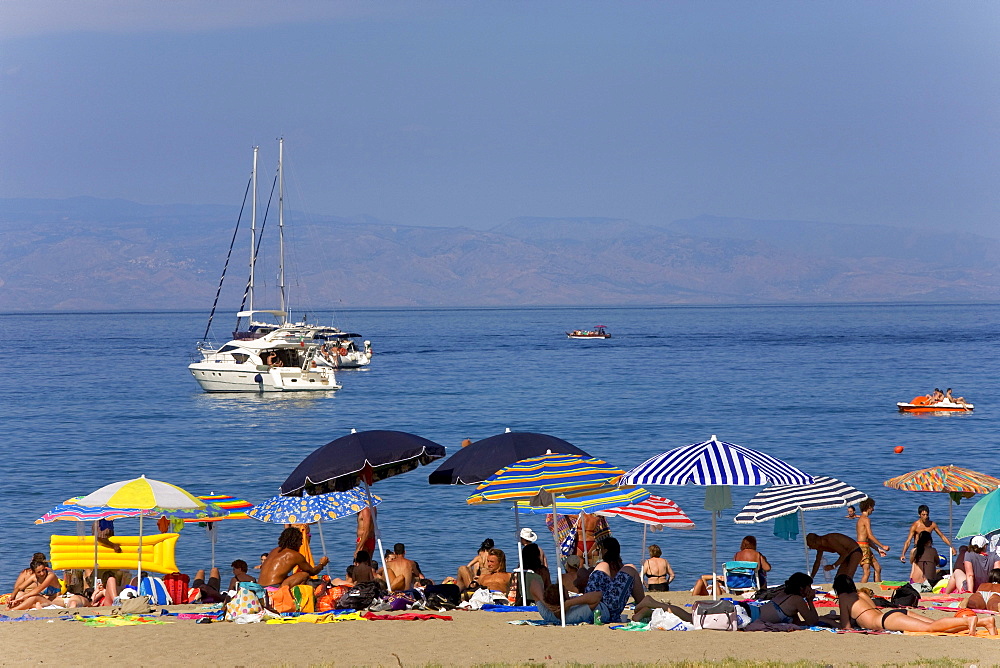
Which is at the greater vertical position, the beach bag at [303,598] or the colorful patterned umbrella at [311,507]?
the colorful patterned umbrella at [311,507]

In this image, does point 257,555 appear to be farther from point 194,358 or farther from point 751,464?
point 194,358

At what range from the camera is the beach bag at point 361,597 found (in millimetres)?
14555

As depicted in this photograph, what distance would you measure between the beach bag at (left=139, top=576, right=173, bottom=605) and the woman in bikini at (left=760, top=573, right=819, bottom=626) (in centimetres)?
744

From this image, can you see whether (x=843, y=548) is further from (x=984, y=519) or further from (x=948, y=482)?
(x=948, y=482)

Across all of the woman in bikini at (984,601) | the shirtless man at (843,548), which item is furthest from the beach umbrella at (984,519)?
the shirtless man at (843,548)

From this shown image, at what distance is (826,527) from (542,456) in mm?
12730

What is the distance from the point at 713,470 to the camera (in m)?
13.9

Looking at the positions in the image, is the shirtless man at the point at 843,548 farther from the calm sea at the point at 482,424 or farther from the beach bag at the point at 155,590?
the beach bag at the point at 155,590

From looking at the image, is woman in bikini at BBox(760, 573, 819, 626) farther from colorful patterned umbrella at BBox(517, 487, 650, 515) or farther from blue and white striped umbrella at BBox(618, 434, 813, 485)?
colorful patterned umbrella at BBox(517, 487, 650, 515)

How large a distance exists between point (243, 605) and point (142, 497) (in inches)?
88.3

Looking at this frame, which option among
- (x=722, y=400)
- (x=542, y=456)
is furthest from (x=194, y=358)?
(x=542, y=456)

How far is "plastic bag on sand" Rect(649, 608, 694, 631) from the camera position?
13195 millimetres

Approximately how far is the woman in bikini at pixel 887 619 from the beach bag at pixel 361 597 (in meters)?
5.03

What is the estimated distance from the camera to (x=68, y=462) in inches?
1630
